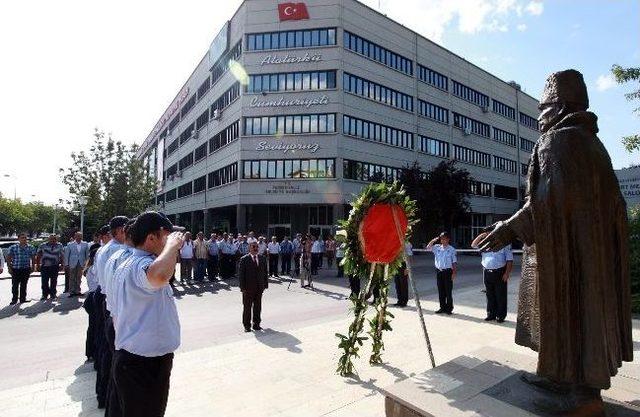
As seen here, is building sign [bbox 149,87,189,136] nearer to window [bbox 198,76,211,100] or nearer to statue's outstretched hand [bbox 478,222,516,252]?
window [bbox 198,76,211,100]

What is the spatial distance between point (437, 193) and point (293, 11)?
59.3 feet

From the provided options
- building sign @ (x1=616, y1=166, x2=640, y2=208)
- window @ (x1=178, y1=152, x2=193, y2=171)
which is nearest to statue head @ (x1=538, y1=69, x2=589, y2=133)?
building sign @ (x1=616, y1=166, x2=640, y2=208)

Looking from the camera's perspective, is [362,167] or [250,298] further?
[362,167]

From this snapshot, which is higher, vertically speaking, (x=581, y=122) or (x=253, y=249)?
(x=581, y=122)

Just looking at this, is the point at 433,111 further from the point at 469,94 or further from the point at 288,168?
the point at 288,168

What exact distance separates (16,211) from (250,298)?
244ft

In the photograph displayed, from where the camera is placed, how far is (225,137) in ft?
121

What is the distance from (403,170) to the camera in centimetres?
3167

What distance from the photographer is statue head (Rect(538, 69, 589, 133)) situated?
118 inches

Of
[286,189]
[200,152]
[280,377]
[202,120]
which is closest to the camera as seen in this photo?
[280,377]

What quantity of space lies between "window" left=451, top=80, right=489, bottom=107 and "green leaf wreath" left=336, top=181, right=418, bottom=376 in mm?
40215

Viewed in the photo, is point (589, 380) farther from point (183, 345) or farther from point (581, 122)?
point (183, 345)

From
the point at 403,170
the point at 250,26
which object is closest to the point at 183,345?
the point at 403,170

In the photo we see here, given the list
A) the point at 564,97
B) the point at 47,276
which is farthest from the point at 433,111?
the point at 564,97
